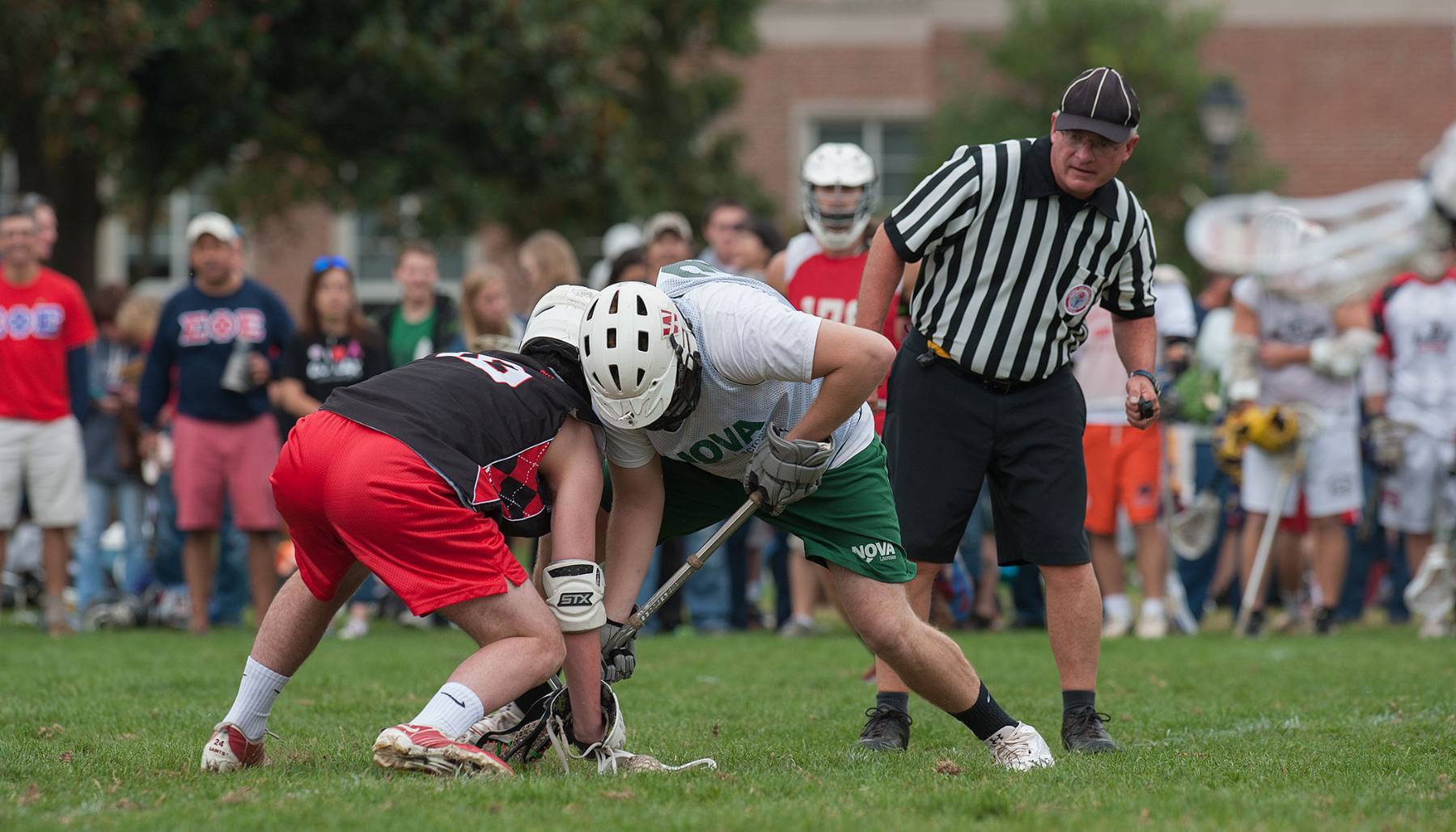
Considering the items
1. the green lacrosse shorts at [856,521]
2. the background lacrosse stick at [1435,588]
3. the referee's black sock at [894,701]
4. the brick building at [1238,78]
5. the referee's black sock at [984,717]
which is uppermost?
the brick building at [1238,78]

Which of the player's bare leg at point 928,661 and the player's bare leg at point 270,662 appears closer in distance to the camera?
the player's bare leg at point 270,662

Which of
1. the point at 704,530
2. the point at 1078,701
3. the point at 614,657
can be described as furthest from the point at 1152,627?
the point at 614,657

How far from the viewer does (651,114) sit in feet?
75.5

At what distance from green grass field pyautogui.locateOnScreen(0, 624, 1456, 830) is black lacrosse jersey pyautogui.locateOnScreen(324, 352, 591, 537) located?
2.60ft

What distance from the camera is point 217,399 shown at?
10.5 meters

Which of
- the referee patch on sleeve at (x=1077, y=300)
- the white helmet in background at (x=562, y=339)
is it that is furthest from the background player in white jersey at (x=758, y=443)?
the referee patch on sleeve at (x=1077, y=300)

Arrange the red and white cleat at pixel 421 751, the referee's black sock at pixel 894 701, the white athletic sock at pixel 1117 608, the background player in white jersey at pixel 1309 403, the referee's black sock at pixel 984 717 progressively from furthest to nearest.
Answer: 1. the background player in white jersey at pixel 1309 403
2. the white athletic sock at pixel 1117 608
3. the referee's black sock at pixel 894 701
4. the referee's black sock at pixel 984 717
5. the red and white cleat at pixel 421 751

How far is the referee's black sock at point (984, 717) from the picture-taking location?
212 inches

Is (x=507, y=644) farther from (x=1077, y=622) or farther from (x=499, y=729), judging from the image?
(x=1077, y=622)

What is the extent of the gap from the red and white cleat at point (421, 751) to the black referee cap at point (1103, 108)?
2682 millimetres

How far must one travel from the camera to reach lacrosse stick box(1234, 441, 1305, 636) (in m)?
10.6

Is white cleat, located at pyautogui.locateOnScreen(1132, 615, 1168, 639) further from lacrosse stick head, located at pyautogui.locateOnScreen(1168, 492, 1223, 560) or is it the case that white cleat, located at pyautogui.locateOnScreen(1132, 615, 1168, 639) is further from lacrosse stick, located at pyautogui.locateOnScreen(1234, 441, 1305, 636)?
lacrosse stick head, located at pyautogui.locateOnScreen(1168, 492, 1223, 560)

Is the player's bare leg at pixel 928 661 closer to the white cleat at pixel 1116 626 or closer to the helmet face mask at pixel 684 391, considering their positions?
the helmet face mask at pixel 684 391

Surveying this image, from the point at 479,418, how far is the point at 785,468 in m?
0.87
